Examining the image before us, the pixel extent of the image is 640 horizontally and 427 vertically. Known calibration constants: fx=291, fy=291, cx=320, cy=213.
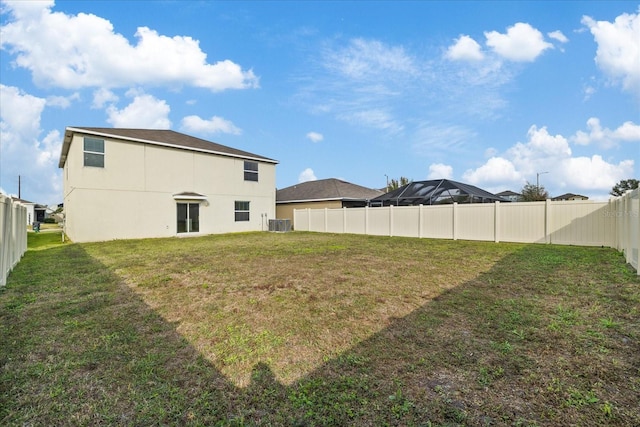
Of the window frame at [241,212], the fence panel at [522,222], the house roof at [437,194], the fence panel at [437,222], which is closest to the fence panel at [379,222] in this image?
the fence panel at [437,222]

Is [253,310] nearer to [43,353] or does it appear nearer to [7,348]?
[43,353]

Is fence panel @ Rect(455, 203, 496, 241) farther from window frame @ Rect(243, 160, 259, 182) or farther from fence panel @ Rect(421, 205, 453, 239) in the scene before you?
window frame @ Rect(243, 160, 259, 182)

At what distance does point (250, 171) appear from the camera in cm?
2025

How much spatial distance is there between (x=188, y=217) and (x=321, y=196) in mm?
9957

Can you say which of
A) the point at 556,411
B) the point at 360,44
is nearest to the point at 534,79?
the point at 360,44

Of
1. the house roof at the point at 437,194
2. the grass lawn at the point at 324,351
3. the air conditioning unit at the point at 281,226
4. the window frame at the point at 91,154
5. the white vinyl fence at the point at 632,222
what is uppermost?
the window frame at the point at 91,154

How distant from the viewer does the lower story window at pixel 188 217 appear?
16828mm

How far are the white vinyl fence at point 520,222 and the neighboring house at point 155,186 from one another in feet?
25.7

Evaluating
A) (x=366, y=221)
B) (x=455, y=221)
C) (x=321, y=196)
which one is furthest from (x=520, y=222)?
(x=321, y=196)

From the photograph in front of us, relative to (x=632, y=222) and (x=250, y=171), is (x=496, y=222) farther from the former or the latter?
(x=250, y=171)

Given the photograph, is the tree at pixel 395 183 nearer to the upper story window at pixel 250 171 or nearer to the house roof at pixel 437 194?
the house roof at pixel 437 194

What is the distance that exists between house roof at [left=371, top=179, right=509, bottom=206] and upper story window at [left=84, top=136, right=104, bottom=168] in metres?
16.2

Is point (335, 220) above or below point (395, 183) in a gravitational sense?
below

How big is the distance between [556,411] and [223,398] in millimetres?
2292
